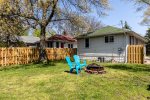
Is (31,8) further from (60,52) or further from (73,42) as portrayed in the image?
(73,42)

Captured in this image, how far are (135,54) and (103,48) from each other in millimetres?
4405

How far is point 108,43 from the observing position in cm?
2686

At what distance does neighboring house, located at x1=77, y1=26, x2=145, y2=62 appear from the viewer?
994 inches

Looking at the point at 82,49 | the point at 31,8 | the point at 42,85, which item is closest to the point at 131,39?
the point at 82,49

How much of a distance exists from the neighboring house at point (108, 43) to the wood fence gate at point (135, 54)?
524 mm

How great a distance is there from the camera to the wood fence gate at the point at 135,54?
23.4 meters

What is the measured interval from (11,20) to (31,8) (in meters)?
2.80

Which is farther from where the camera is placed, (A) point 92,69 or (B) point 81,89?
(A) point 92,69

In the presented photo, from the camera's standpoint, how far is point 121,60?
2517 centimetres

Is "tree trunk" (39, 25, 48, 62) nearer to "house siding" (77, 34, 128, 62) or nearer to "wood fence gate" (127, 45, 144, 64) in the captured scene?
"house siding" (77, 34, 128, 62)

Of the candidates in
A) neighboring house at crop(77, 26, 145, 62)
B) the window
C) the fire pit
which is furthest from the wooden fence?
the fire pit

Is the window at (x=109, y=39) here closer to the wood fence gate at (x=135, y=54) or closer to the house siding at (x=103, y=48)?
the house siding at (x=103, y=48)

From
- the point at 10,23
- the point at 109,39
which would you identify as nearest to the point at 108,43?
the point at 109,39

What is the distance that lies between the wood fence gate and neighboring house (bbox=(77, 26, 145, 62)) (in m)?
0.52
